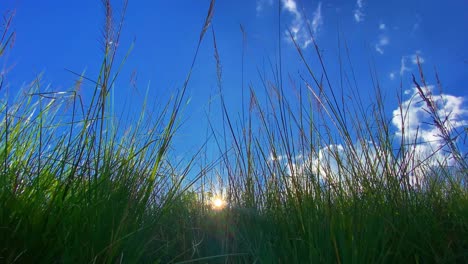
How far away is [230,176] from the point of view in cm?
243

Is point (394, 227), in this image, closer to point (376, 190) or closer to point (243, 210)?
point (376, 190)

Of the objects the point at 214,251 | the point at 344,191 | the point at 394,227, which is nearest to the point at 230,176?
the point at 214,251

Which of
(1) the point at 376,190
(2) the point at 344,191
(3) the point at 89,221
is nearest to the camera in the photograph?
(3) the point at 89,221

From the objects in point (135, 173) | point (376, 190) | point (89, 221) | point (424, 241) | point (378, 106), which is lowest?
point (424, 241)

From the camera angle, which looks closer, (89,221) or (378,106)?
(89,221)

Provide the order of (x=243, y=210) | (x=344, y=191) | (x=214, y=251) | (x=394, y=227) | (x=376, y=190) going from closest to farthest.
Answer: (x=394, y=227) → (x=376, y=190) → (x=344, y=191) → (x=214, y=251) → (x=243, y=210)

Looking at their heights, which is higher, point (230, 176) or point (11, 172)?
point (230, 176)

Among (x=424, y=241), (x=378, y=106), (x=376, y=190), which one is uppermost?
(x=378, y=106)

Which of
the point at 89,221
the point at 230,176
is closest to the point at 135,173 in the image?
the point at 89,221

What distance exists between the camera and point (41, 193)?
1.42m

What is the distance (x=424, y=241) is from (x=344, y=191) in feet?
1.25

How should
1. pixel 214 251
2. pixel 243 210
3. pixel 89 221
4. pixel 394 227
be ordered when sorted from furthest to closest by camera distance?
1. pixel 243 210
2. pixel 214 251
3. pixel 394 227
4. pixel 89 221

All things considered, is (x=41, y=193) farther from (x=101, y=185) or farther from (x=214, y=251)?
(x=214, y=251)

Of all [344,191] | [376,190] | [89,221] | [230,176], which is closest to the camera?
[89,221]
